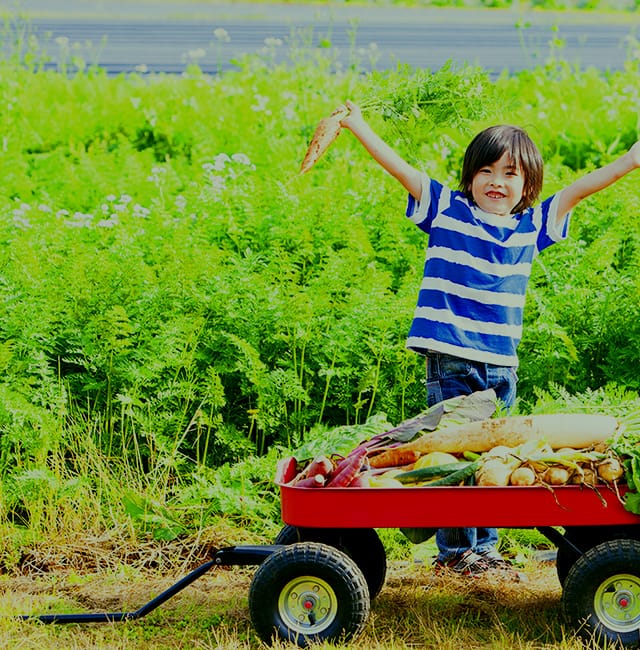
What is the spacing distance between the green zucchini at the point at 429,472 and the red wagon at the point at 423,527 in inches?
6.9

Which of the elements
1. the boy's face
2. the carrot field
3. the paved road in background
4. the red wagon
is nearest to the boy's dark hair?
the boy's face

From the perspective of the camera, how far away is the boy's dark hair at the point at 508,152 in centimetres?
492

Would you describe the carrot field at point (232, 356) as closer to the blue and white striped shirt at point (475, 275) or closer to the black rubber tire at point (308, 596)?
the black rubber tire at point (308, 596)

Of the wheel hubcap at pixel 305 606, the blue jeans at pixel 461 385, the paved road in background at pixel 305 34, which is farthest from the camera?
the paved road in background at pixel 305 34

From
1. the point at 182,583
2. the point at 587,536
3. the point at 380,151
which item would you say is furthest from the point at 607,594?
the point at 380,151

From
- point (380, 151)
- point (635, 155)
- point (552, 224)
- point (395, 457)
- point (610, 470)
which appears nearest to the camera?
point (610, 470)

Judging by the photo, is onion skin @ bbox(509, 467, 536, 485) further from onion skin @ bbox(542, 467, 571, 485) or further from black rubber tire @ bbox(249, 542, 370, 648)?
black rubber tire @ bbox(249, 542, 370, 648)

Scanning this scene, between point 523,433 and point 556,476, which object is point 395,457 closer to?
point 523,433

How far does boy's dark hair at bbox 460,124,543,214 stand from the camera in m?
4.92

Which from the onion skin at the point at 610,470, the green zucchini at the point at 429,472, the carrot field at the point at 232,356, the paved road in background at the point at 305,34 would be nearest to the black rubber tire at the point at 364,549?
the carrot field at the point at 232,356

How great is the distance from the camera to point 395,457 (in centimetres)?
450

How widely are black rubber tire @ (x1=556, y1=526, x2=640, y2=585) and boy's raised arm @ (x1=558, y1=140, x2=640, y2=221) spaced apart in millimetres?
1296

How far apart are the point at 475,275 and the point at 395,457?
2.86 ft

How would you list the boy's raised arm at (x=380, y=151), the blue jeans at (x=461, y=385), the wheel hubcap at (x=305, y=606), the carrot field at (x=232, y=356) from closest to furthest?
the wheel hubcap at (x=305, y=606), the boy's raised arm at (x=380, y=151), the blue jeans at (x=461, y=385), the carrot field at (x=232, y=356)
